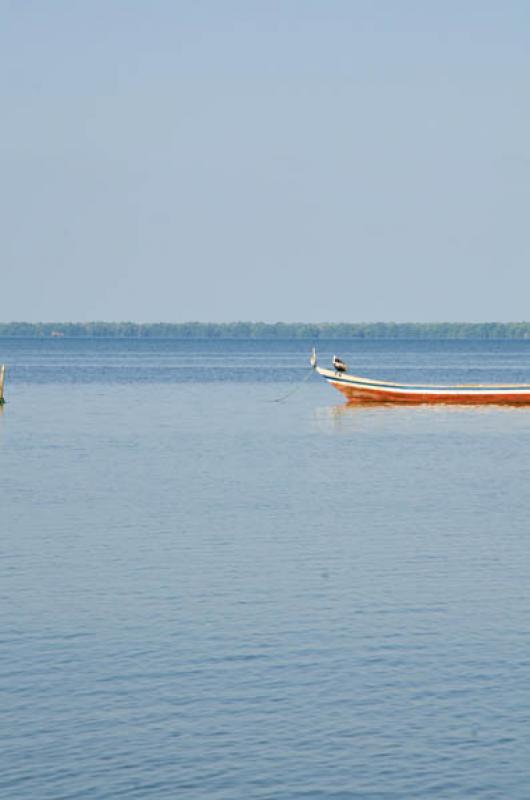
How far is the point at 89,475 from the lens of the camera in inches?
1886

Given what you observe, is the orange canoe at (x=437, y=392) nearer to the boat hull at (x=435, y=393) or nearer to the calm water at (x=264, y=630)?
the boat hull at (x=435, y=393)

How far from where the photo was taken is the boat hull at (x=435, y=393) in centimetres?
8706

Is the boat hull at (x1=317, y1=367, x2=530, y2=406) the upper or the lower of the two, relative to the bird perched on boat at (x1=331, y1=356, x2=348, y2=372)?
lower

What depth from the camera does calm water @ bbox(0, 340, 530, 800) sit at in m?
17.2

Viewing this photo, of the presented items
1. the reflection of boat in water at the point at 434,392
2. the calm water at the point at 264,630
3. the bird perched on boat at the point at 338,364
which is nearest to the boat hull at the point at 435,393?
the reflection of boat in water at the point at 434,392

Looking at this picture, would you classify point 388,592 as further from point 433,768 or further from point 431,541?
point 433,768

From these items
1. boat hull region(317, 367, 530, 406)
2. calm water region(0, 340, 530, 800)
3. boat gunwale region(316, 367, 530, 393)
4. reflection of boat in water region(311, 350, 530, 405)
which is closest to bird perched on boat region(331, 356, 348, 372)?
reflection of boat in water region(311, 350, 530, 405)

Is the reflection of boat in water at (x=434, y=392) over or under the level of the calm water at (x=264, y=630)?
over

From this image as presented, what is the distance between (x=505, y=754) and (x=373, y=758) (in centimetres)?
157

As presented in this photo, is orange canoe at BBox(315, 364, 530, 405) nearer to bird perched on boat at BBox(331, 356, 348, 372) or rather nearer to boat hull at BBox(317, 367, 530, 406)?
boat hull at BBox(317, 367, 530, 406)

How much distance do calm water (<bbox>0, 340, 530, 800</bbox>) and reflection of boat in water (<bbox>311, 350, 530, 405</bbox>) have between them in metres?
35.4

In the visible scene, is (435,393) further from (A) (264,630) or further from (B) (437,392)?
(A) (264,630)

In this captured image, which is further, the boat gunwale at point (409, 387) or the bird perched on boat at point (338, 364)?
the bird perched on boat at point (338, 364)

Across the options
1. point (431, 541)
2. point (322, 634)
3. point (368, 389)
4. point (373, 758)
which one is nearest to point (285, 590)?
point (322, 634)
